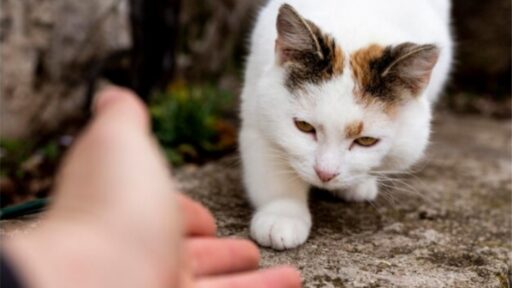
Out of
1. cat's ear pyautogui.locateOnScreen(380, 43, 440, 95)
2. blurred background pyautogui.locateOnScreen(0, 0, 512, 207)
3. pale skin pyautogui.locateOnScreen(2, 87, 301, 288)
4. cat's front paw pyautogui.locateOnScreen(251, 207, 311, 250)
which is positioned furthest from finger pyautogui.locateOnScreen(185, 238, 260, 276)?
blurred background pyautogui.locateOnScreen(0, 0, 512, 207)

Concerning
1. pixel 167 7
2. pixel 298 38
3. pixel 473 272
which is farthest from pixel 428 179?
pixel 167 7

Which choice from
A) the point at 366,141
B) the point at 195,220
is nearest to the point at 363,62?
the point at 366,141

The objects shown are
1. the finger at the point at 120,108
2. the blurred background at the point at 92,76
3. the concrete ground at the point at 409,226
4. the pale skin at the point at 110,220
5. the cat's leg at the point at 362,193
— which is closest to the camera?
the pale skin at the point at 110,220

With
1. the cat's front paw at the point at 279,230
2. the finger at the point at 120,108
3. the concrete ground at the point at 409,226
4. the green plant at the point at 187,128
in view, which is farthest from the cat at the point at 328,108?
the green plant at the point at 187,128

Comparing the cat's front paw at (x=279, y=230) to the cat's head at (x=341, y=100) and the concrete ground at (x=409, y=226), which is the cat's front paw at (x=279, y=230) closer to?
the concrete ground at (x=409, y=226)

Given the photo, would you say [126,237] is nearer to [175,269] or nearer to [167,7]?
[175,269]

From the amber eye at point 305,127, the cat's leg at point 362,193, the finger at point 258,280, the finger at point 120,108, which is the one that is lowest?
the cat's leg at point 362,193

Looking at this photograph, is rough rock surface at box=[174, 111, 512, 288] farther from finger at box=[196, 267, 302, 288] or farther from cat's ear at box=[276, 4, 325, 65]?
cat's ear at box=[276, 4, 325, 65]

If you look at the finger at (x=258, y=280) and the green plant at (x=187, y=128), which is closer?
the finger at (x=258, y=280)
